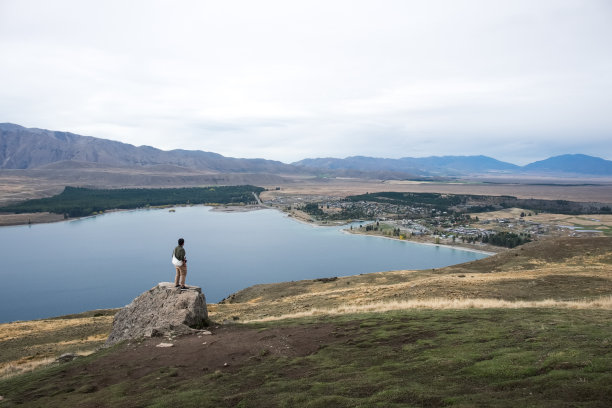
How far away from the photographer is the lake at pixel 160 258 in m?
63.7

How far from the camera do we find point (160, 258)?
86.6 metres

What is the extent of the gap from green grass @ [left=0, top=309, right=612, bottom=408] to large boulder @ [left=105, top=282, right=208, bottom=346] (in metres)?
2.57

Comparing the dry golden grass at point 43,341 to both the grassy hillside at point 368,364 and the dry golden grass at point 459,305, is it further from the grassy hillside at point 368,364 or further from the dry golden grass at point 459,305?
the dry golden grass at point 459,305

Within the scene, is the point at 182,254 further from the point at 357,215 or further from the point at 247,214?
the point at 247,214

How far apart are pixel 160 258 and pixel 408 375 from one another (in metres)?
87.2

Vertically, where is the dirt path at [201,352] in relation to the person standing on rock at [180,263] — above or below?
below

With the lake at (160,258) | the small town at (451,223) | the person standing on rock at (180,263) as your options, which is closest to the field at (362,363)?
the person standing on rock at (180,263)

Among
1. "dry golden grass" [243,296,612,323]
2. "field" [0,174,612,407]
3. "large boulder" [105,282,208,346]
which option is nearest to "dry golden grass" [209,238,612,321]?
"dry golden grass" [243,296,612,323]

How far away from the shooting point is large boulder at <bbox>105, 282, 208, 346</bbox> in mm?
15945

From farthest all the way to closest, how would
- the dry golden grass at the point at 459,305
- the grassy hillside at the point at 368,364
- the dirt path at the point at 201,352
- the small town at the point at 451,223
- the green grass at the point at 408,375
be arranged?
1. the small town at the point at 451,223
2. the dry golden grass at the point at 459,305
3. the dirt path at the point at 201,352
4. the grassy hillside at the point at 368,364
5. the green grass at the point at 408,375

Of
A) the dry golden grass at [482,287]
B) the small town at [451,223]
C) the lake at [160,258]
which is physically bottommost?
the lake at [160,258]

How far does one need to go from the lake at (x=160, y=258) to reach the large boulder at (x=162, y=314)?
43.7 metres

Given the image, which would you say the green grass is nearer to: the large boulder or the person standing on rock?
the large boulder

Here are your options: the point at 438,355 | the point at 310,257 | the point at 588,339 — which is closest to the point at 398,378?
the point at 438,355
